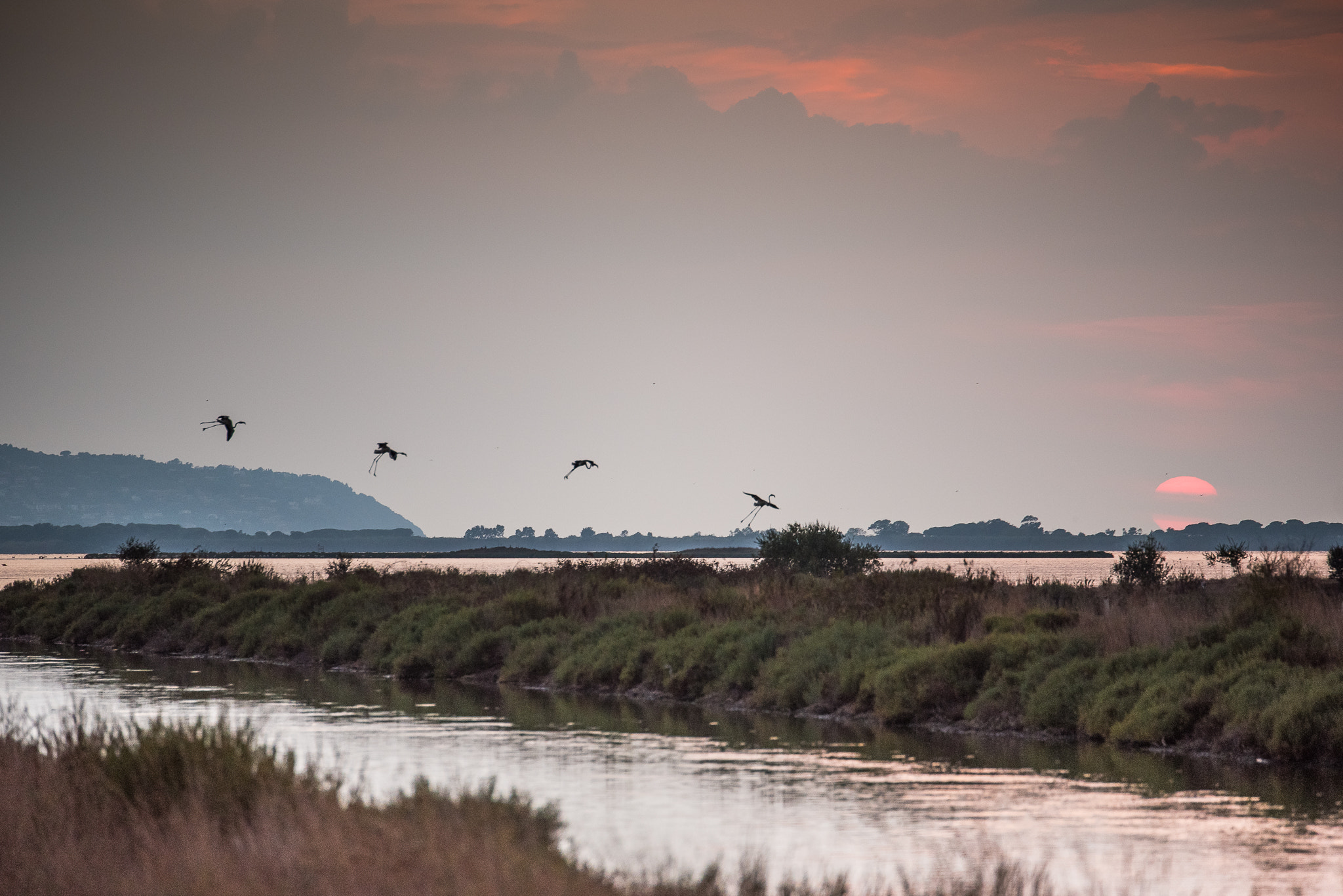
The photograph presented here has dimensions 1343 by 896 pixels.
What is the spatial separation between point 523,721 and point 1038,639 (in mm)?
9219

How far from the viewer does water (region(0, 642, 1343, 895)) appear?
1361cm

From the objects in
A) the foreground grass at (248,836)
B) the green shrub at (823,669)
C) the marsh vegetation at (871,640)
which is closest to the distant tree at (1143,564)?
the marsh vegetation at (871,640)

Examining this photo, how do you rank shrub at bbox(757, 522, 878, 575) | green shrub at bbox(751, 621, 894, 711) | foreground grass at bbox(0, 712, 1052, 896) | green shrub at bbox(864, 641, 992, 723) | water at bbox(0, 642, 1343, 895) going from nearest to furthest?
1. foreground grass at bbox(0, 712, 1052, 896)
2. water at bbox(0, 642, 1343, 895)
3. green shrub at bbox(864, 641, 992, 723)
4. green shrub at bbox(751, 621, 894, 711)
5. shrub at bbox(757, 522, 878, 575)

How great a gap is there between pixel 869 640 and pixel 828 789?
418 inches

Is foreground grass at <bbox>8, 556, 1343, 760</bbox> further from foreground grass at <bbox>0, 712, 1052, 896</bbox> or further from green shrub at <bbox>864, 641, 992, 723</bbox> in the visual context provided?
foreground grass at <bbox>0, 712, 1052, 896</bbox>

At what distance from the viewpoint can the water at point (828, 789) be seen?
13.6m

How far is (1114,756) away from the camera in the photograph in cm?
2130

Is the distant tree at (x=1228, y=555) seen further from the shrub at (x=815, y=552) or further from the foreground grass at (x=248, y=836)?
the foreground grass at (x=248, y=836)

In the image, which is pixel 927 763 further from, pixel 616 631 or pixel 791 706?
pixel 616 631

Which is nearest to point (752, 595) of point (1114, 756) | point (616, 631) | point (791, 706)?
point (616, 631)

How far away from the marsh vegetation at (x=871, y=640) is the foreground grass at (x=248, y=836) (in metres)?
11.3

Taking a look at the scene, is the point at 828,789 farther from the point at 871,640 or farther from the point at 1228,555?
the point at 1228,555

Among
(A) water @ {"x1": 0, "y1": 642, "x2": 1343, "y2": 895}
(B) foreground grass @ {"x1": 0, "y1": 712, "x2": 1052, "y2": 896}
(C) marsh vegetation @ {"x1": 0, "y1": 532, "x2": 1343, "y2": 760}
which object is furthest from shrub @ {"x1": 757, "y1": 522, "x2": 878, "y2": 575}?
(B) foreground grass @ {"x1": 0, "y1": 712, "x2": 1052, "y2": 896}

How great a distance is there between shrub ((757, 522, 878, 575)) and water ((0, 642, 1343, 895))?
2156 cm
